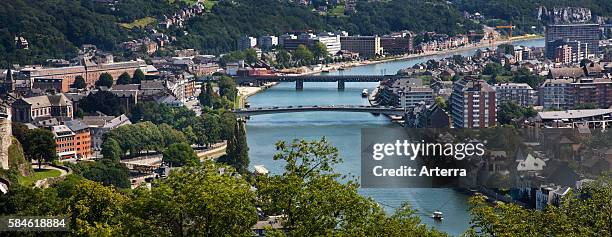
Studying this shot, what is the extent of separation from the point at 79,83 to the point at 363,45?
12581 millimetres

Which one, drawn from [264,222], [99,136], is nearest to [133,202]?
[264,222]

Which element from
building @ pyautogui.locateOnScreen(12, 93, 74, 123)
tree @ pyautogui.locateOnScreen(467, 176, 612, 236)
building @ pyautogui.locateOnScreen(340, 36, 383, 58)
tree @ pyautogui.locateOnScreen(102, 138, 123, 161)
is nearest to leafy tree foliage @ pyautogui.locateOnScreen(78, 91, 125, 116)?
building @ pyautogui.locateOnScreen(12, 93, 74, 123)

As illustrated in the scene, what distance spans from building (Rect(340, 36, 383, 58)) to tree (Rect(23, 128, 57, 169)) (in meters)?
22.1

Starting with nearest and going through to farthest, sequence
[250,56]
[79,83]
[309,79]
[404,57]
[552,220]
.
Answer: [552,220], [79,83], [309,79], [250,56], [404,57]

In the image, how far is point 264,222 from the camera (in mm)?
9102

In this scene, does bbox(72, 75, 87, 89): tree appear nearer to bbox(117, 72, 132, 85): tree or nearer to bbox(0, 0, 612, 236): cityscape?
bbox(0, 0, 612, 236): cityscape

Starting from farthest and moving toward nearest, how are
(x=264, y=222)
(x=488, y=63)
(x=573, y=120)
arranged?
(x=488, y=63) < (x=573, y=120) < (x=264, y=222)

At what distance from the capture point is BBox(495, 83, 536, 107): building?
792 inches

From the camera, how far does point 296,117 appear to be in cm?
2022

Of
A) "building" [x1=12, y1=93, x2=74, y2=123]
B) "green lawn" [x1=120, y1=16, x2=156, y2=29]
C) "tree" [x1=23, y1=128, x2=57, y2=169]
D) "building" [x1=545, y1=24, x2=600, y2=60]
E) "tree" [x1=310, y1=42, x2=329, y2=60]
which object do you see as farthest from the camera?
"green lawn" [x1=120, y1=16, x2=156, y2=29]

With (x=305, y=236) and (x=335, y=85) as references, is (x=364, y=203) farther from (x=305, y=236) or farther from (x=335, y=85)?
(x=335, y=85)

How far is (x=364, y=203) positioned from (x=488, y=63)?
70.2 ft

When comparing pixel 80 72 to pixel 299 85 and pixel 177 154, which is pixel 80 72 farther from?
pixel 177 154

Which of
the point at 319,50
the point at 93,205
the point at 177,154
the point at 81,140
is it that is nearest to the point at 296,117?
the point at 81,140
